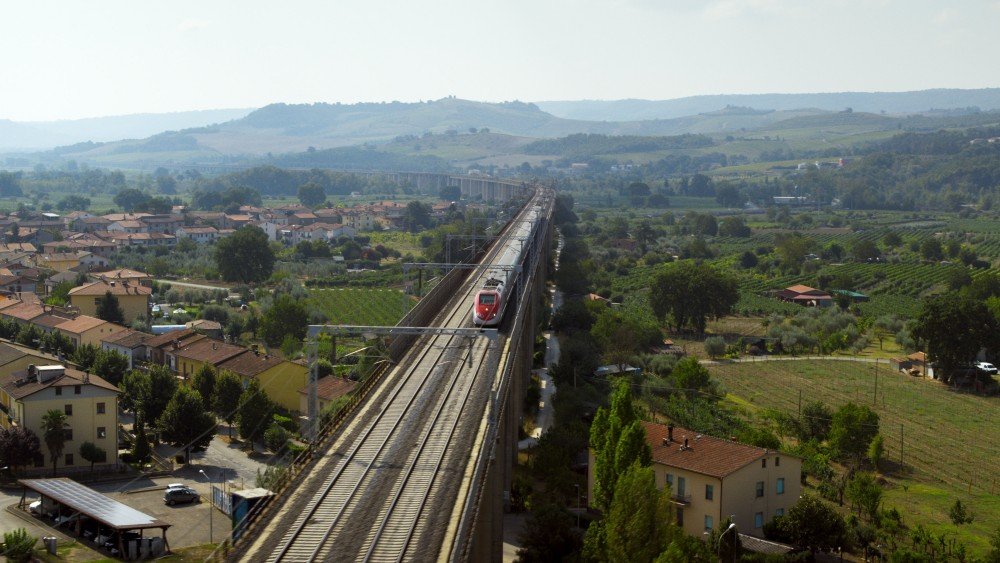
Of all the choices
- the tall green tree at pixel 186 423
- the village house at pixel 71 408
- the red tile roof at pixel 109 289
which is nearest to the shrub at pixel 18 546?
the village house at pixel 71 408

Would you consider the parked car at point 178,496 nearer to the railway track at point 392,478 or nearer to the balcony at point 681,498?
the railway track at point 392,478

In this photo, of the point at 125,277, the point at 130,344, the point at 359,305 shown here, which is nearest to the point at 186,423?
the point at 130,344

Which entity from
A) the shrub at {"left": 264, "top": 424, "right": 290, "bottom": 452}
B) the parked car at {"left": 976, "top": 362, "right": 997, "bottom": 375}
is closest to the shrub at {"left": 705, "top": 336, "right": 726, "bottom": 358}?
the parked car at {"left": 976, "top": 362, "right": 997, "bottom": 375}

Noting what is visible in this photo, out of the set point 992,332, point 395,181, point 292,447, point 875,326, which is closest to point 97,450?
point 292,447

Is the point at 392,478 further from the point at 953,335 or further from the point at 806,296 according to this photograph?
the point at 806,296

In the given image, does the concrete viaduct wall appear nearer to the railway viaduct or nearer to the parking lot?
the railway viaduct

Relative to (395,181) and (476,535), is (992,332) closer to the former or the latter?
(476,535)
